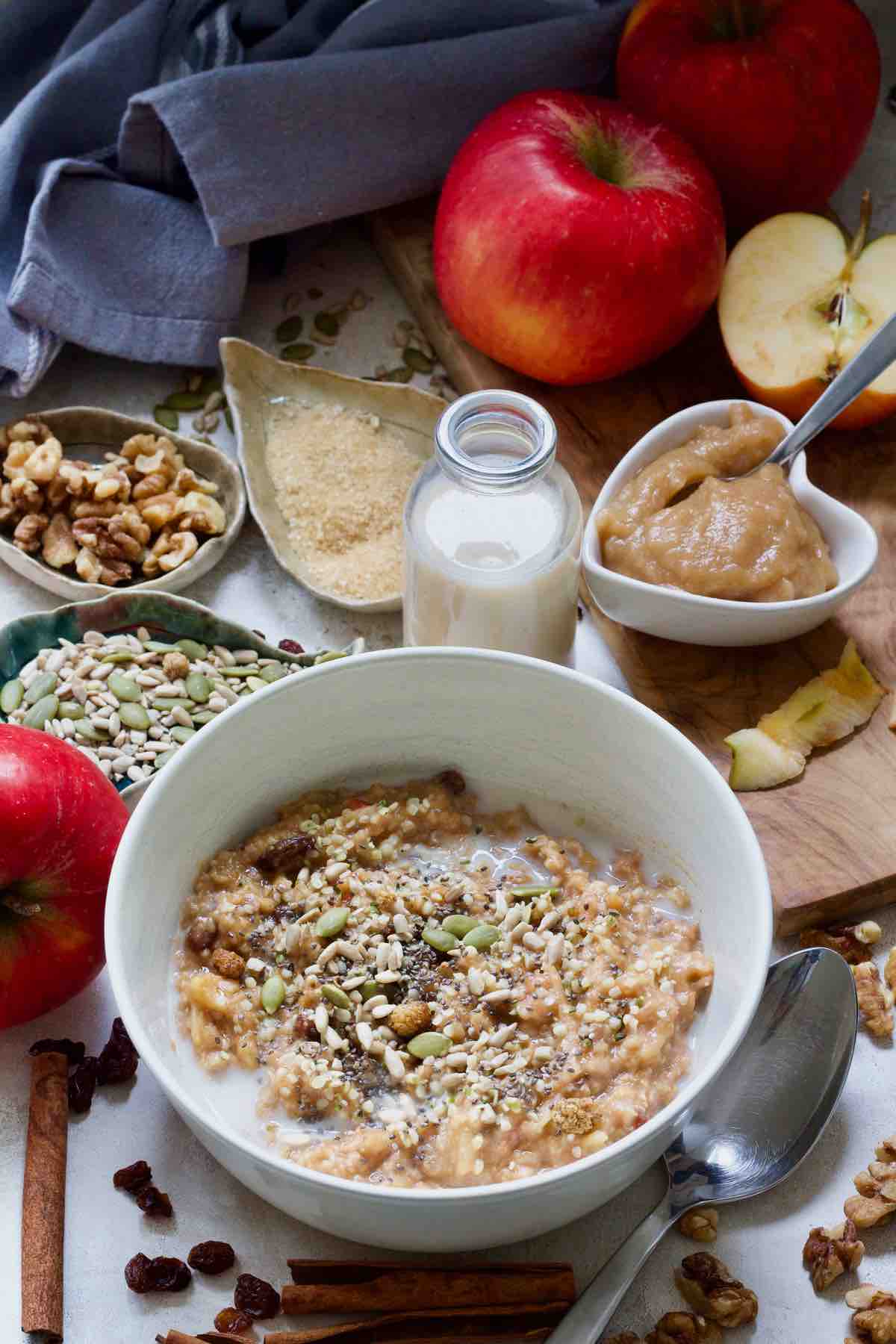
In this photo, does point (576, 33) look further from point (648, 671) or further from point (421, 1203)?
point (421, 1203)

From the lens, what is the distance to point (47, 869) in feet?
4.16

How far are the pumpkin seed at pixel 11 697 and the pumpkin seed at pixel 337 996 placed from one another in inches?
20.3

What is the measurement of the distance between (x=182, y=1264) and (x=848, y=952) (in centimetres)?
70

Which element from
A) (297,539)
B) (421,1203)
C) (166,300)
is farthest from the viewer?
(166,300)

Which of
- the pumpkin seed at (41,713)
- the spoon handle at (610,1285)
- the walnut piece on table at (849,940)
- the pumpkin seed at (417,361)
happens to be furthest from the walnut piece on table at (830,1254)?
the pumpkin seed at (417,361)

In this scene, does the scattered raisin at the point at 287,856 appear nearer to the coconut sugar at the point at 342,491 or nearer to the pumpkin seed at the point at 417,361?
the coconut sugar at the point at 342,491

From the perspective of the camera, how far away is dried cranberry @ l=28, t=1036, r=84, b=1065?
134 cm

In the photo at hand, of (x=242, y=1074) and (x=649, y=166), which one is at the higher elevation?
Result: (x=649, y=166)

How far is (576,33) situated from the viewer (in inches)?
74.0

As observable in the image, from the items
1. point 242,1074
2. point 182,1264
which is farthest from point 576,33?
point 182,1264

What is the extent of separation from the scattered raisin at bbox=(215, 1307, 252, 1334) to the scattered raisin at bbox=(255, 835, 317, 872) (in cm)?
38

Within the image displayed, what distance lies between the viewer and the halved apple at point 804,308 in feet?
5.49

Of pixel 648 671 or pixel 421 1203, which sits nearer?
pixel 421 1203

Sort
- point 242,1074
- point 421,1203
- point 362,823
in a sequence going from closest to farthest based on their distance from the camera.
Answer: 1. point 421,1203
2. point 242,1074
3. point 362,823
